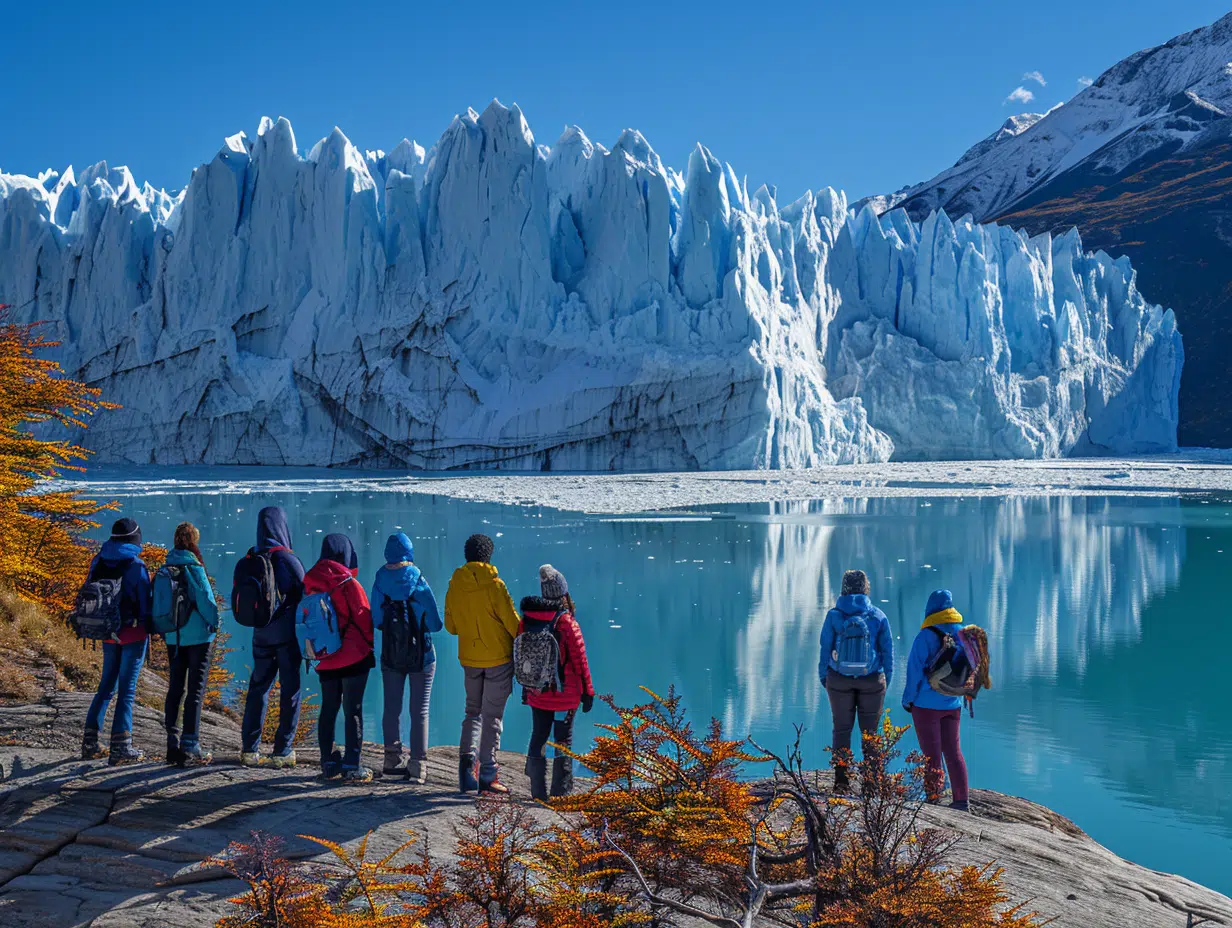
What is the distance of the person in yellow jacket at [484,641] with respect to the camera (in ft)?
11.7

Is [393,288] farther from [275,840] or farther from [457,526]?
[275,840]

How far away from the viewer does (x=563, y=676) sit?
11.4 ft

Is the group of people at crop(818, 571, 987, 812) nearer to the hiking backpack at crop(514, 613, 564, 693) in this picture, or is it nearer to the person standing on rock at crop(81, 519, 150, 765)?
the hiking backpack at crop(514, 613, 564, 693)

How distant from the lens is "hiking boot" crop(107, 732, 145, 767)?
352cm

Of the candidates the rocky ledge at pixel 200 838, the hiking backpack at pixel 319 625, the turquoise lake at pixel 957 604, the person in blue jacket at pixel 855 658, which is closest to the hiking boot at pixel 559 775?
the rocky ledge at pixel 200 838

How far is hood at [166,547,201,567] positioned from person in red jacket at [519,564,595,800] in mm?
1211

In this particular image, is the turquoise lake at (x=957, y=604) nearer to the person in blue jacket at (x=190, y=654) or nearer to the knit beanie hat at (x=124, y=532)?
the person in blue jacket at (x=190, y=654)

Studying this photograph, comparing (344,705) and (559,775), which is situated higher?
(344,705)

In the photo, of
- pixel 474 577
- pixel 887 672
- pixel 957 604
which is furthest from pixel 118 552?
pixel 957 604

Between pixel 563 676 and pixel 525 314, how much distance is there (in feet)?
80.4

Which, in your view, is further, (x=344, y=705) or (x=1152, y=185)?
(x=1152, y=185)

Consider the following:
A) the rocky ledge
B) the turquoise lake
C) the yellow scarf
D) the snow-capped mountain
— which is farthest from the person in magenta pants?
the snow-capped mountain

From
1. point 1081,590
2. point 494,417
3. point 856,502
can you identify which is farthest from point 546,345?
point 1081,590

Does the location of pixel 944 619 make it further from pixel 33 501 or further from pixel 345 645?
pixel 33 501
